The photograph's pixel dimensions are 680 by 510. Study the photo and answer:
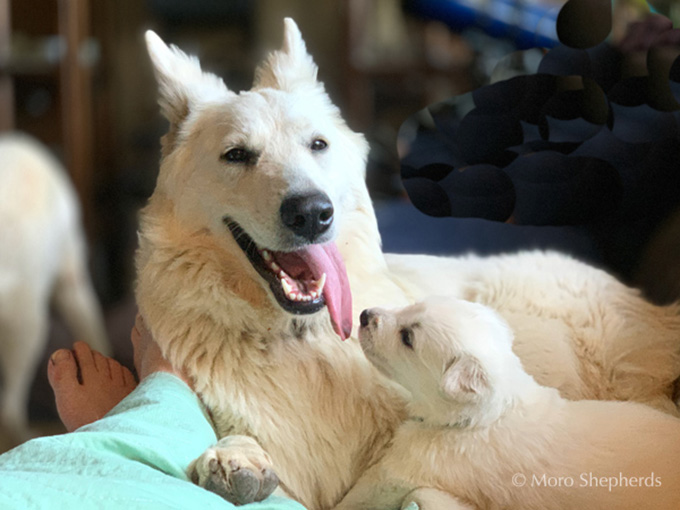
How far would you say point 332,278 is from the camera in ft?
3.45

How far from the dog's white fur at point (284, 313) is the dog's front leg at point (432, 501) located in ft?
0.43

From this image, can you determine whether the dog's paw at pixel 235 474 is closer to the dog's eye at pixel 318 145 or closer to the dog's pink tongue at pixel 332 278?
the dog's pink tongue at pixel 332 278

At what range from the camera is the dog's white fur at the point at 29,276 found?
261 centimetres

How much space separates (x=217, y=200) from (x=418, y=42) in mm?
1570

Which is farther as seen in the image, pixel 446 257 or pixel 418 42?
pixel 418 42

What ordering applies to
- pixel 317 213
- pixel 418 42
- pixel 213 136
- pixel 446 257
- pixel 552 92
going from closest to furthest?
pixel 317 213
pixel 213 136
pixel 552 92
pixel 446 257
pixel 418 42

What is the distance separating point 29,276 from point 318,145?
6.34 ft

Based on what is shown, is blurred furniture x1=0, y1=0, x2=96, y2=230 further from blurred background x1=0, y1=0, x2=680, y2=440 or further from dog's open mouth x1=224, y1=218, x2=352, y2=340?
dog's open mouth x1=224, y1=218, x2=352, y2=340

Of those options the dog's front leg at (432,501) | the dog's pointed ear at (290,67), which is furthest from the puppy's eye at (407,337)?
the dog's pointed ear at (290,67)

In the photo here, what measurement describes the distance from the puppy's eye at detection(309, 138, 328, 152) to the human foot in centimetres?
59

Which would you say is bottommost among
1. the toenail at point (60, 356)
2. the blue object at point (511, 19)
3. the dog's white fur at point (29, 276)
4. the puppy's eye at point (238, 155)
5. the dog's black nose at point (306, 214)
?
the dog's white fur at point (29, 276)

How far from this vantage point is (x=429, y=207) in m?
1.27

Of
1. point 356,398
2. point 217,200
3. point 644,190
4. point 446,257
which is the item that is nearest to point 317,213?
point 217,200

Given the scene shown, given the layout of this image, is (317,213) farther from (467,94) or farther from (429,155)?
(467,94)
